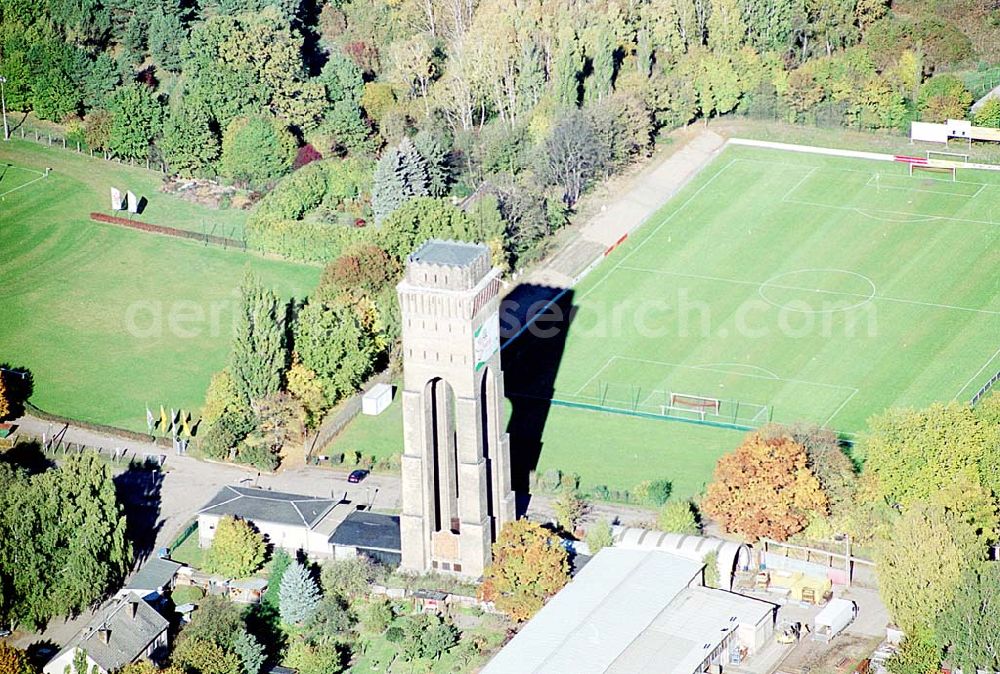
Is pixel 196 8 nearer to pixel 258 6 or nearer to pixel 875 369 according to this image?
pixel 258 6

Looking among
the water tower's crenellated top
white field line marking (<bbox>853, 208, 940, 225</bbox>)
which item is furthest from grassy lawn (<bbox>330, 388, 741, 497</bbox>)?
white field line marking (<bbox>853, 208, 940, 225</bbox>)

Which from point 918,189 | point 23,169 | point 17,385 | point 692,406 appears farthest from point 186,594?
point 918,189

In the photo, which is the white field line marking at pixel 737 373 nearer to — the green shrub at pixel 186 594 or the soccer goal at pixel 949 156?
the green shrub at pixel 186 594

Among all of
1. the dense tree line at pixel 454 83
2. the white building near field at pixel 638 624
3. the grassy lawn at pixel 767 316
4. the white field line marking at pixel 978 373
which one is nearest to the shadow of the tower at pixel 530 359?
the grassy lawn at pixel 767 316

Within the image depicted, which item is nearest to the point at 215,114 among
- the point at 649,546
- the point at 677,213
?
the point at 677,213

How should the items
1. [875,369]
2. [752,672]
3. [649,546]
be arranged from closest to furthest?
[752,672] < [649,546] < [875,369]

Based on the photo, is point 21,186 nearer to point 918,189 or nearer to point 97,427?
point 97,427

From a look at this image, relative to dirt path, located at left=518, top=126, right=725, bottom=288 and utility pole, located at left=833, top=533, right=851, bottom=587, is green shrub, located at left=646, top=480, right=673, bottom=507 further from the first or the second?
dirt path, located at left=518, top=126, right=725, bottom=288

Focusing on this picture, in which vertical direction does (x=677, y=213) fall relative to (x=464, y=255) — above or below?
below

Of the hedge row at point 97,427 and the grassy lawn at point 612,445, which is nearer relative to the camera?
the grassy lawn at point 612,445
